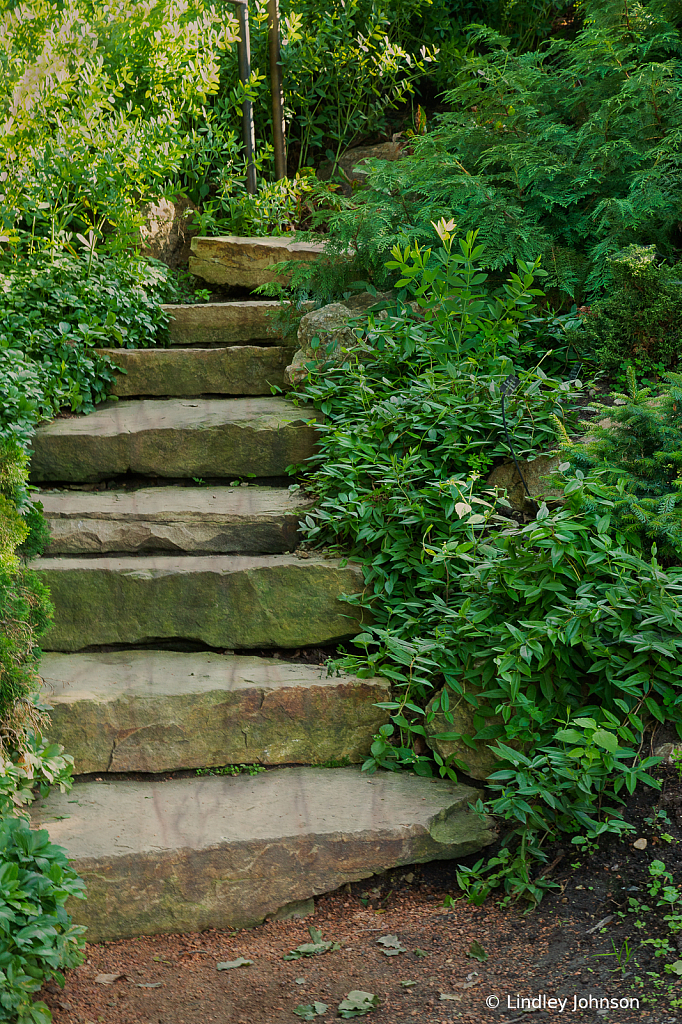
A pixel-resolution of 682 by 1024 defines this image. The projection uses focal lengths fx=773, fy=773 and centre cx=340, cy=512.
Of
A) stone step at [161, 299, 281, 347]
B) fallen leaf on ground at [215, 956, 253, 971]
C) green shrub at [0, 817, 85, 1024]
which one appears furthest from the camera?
stone step at [161, 299, 281, 347]

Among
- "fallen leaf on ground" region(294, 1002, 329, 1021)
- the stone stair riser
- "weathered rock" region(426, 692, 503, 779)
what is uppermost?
the stone stair riser

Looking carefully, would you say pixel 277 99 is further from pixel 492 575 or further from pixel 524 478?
pixel 492 575

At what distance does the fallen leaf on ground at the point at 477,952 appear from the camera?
2.01 metres

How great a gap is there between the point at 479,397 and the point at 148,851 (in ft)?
6.75

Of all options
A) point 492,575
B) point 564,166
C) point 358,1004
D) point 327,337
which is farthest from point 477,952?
point 564,166

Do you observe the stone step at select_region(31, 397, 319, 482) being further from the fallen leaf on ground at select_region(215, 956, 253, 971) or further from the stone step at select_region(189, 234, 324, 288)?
the fallen leaf on ground at select_region(215, 956, 253, 971)

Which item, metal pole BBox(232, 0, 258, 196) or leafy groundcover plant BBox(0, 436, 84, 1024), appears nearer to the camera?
leafy groundcover plant BBox(0, 436, 84, 1024)

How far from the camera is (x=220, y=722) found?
8.54 feet

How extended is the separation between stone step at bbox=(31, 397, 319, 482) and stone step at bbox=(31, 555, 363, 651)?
29.3 inches

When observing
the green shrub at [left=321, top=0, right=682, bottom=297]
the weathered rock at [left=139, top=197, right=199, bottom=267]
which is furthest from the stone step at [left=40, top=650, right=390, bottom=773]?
the weathered rock at [left=139, top=197, right=199, bottom=267]

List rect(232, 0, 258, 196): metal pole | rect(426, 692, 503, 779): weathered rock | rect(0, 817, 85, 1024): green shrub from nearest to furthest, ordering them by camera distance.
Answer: rect(0, 817, 85, 1024): green shrub < rect(426, 692, 503, 779): weathered rock < rect(232, 0, 258, 196): metal pole

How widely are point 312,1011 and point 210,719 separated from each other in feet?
3.08

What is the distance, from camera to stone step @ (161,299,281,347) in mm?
4543

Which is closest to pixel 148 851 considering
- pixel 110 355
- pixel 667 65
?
pixel 110 355
